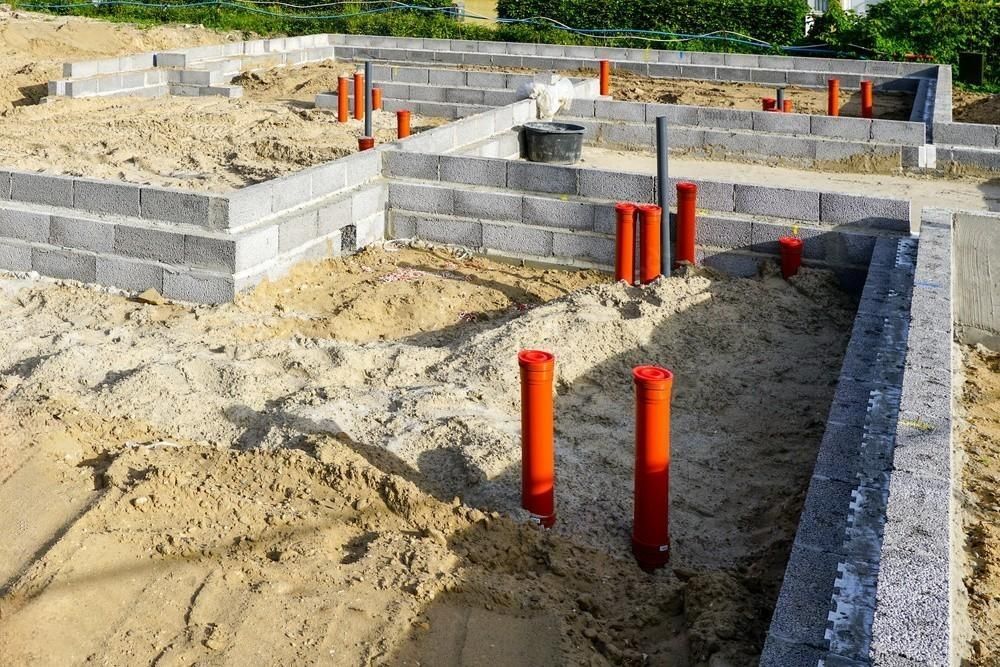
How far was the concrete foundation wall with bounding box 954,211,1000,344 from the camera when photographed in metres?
6.72

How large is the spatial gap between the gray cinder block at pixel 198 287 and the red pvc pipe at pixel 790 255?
3.58 meters

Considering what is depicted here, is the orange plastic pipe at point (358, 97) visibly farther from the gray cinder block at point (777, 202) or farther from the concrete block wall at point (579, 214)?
the gray cinder block at point (777, 202)

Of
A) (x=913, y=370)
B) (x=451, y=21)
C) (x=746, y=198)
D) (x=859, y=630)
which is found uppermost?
(x=451, y=21)

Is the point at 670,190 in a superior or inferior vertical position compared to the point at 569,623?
superior

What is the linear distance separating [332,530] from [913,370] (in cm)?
240

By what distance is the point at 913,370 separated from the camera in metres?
4.55

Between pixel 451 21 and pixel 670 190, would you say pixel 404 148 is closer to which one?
pixel 670 190

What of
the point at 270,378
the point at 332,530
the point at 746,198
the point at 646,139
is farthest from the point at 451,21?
the point at 332,530

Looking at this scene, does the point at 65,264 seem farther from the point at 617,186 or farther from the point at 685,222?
the point at 685,222

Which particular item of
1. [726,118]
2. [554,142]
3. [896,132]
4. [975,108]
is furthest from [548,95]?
[975,108]

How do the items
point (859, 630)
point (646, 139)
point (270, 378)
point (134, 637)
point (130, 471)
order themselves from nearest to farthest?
point (859, 630)
point (134, 637)
point (130, 471)
point (270, 378)
point (646, 139)

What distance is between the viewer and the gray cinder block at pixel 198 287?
281 inches

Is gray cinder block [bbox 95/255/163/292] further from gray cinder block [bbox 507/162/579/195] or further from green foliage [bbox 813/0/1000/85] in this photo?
green foliage [bbox 813/0/1000/85]

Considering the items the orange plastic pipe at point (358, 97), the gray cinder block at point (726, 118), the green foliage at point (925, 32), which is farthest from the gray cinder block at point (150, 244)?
the green foliage at point (925, 32)
